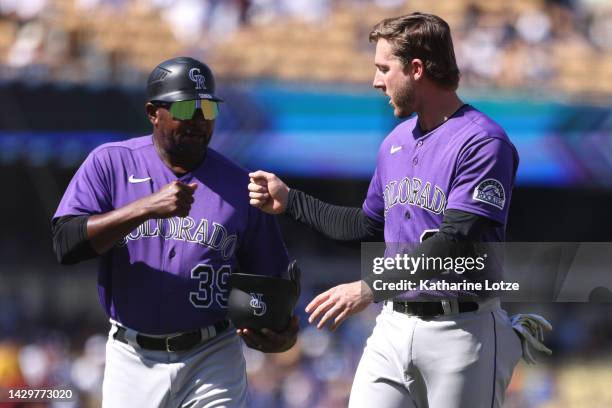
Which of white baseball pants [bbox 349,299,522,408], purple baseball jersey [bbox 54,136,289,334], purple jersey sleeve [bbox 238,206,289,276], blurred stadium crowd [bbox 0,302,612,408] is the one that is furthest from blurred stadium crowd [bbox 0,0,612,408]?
white baseball pants [bbox 349,299,522,408]

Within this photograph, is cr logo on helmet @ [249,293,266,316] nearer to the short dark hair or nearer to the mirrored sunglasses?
the mirrored sunglasses

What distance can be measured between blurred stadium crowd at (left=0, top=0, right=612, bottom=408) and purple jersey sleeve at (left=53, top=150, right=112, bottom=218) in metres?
→ 5.86

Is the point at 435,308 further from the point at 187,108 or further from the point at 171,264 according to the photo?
the point at 187,108

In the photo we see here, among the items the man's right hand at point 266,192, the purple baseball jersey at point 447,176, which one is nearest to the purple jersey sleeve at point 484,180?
the purple baseball jersey at point 447,176

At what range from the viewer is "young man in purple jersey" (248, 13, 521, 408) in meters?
3.11

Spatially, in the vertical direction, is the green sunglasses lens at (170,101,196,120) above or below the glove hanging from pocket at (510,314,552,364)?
above

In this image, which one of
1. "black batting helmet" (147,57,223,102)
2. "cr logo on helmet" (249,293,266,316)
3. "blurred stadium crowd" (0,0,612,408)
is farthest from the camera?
"blurred stadium crowd" (0,0,612,408)

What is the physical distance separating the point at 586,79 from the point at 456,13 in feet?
5.37

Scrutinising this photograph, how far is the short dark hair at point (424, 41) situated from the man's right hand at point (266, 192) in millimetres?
610

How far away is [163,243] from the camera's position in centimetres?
352

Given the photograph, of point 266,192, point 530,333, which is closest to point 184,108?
point 266,192

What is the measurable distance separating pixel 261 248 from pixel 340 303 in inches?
25.0

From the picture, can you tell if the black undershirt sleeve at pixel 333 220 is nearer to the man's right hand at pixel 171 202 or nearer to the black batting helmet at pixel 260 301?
the black batting helmet at pixel 260 301

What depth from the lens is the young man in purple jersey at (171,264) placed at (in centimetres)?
347
